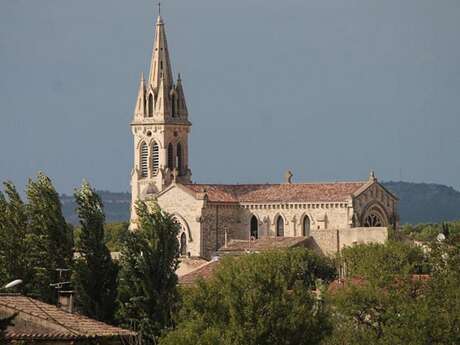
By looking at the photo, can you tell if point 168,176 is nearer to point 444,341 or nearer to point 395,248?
point 395,248

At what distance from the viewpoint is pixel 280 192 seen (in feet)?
387

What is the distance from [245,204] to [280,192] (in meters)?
2.19

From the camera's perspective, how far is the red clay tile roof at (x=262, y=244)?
10819 centimetres

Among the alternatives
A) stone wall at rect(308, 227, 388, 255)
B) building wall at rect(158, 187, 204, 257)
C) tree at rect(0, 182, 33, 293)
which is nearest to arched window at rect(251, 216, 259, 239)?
building wall at rect(158, 187, 204, 257)

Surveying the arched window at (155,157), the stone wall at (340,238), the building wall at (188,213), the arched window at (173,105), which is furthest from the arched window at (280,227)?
the arched window at (173,105)

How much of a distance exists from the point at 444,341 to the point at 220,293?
7.73 metres

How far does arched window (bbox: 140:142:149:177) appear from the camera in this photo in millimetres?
126125

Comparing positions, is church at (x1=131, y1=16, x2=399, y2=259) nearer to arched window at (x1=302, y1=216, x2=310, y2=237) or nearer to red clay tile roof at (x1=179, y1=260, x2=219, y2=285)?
arched window at (x1=302, y1=216, x2=310, y2=237)

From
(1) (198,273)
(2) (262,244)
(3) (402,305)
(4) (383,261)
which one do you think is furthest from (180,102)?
(3) (402,305)

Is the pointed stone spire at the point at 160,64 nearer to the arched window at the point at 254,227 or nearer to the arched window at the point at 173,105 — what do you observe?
the arched window at the point at 173,105

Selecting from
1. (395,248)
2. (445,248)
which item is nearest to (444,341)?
(445,248)

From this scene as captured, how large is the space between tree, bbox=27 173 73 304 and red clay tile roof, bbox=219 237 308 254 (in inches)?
1130

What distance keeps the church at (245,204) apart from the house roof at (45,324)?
51.6 metres

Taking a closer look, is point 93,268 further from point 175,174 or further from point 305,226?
point 175,174
